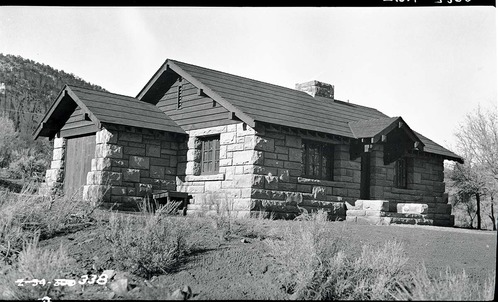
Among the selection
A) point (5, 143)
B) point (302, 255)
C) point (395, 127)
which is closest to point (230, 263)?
point (302, 255)

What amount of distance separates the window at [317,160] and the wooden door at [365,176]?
152 cm

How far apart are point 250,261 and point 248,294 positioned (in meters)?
1.10

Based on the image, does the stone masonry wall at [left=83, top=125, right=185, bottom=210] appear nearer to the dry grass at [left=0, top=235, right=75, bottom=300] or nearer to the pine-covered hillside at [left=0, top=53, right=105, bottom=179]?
the dry grass at [left=0, top=235, right=75, bottom=300]

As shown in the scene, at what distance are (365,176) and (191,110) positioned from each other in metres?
6.33

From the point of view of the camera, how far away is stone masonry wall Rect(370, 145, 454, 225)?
18.3 m

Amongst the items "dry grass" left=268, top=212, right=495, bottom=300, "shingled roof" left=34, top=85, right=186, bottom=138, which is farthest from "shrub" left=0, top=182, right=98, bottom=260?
"shingled roof" left=34, top=85, right=186, bottom=138

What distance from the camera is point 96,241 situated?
954 centimetres

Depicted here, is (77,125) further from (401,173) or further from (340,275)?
(340,275)

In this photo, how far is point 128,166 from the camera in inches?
624

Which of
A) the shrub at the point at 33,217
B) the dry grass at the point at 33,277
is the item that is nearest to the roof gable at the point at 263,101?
the shrub at the point at 33,217

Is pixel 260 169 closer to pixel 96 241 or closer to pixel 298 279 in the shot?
pixel 96 241

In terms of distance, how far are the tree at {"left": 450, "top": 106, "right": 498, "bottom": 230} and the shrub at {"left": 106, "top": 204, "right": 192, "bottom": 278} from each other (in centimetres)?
1569

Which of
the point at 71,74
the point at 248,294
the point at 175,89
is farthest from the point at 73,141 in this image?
the point at 71,74

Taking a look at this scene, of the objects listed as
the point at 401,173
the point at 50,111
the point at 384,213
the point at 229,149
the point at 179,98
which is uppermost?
the point at 179,98
